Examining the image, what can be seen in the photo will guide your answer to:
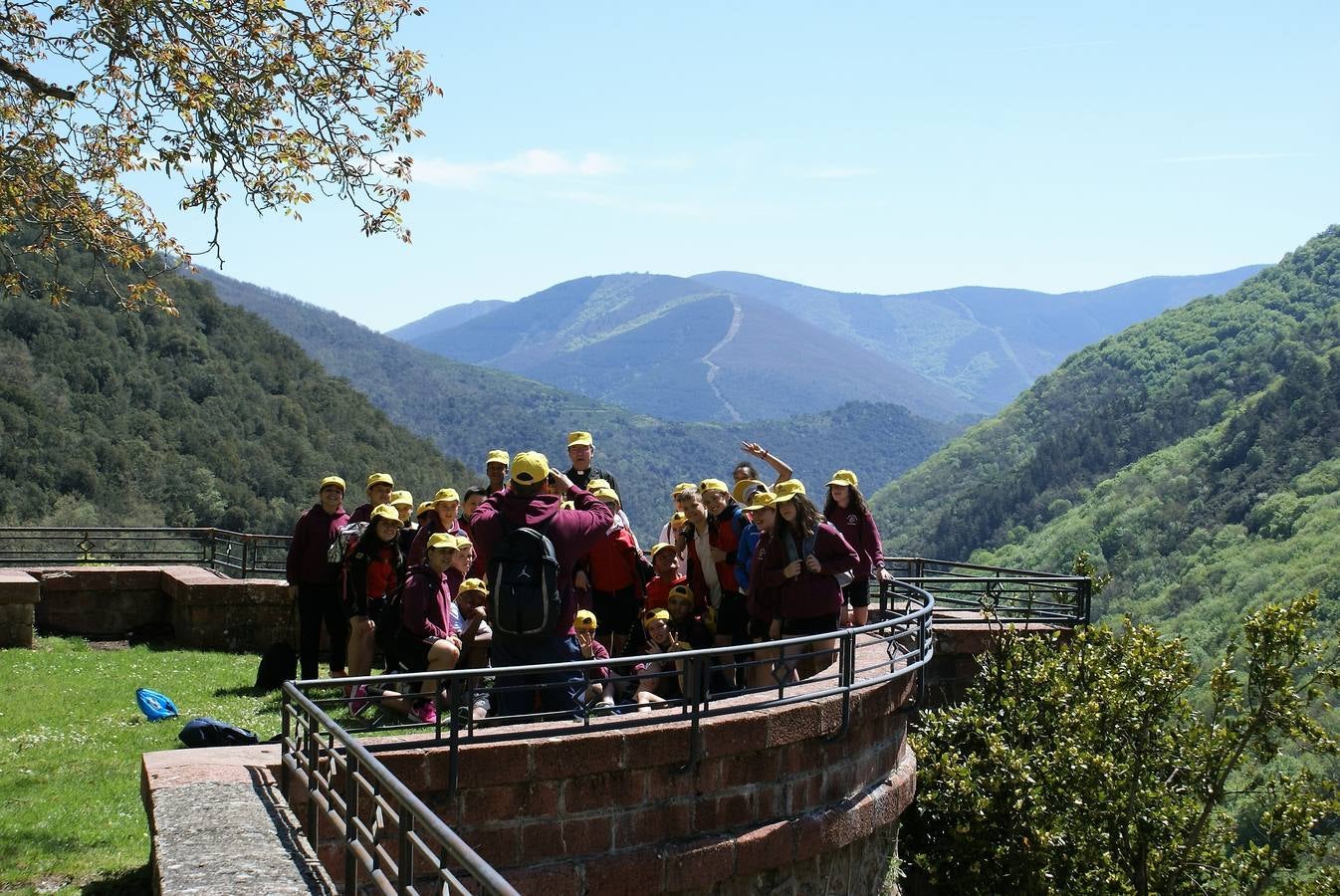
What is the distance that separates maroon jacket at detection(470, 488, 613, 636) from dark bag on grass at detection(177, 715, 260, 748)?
189cm

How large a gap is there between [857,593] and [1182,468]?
81.2m

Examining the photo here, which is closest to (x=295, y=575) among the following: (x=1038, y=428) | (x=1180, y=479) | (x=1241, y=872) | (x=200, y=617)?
(x=200, y=617)

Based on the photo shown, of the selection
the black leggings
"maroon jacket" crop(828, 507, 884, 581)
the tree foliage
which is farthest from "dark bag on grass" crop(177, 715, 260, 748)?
the tree foliage

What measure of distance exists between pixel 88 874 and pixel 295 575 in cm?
408

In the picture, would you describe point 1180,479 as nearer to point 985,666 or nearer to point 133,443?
point 133,443

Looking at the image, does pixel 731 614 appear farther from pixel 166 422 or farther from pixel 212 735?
pixel 166 422

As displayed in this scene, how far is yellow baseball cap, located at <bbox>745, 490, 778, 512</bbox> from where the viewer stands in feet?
28.9

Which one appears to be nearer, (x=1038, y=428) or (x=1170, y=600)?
(x=1170, y=600)

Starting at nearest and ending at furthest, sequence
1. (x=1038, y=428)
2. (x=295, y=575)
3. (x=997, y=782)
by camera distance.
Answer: (x=295, y=575), (x=997, y=782), (x=1038, y=428)

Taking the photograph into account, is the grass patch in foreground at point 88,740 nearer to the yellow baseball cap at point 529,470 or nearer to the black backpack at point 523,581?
the black backpack at point 523,581

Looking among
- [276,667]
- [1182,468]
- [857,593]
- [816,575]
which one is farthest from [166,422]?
[1182,468]

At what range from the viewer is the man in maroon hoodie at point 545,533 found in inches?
279

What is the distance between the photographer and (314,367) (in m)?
56.6

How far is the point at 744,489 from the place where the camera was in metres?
10.1
